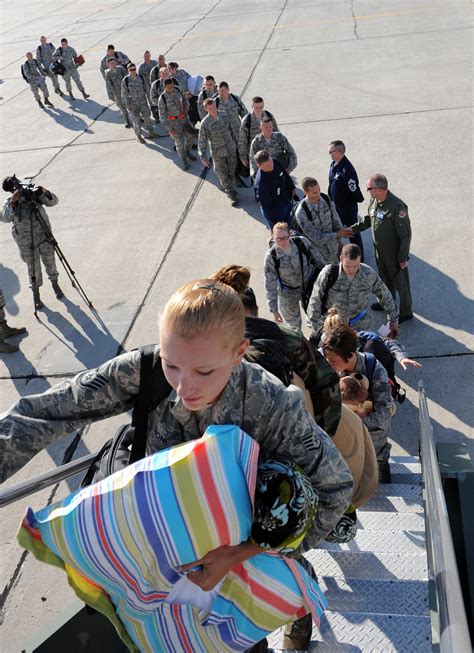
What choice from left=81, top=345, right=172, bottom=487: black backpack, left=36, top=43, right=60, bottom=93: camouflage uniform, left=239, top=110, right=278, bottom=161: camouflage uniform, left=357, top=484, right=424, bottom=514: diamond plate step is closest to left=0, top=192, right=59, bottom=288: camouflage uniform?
left=239, top=110, right=278, bottom=161: camouflage uniform

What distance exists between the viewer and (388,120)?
41.0ft

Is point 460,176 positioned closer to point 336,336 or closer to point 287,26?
point 336,336

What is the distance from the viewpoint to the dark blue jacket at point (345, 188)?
791 centimetres

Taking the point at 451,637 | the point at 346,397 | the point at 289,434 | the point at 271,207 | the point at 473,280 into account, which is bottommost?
the point at 473,280

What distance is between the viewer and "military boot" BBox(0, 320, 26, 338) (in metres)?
7.91

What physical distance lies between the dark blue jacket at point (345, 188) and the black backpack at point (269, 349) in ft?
19.0

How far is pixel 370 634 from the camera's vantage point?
279 cm

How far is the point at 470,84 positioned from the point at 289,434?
45.6 feet

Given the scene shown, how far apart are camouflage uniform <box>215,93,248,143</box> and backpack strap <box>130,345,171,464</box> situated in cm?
935

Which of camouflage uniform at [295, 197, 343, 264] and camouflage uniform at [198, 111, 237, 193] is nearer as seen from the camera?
camouflage uniform at [295, 197, 343, 264]

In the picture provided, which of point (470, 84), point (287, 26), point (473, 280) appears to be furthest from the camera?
point (287, 26)

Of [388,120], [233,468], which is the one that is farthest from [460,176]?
[233,468]

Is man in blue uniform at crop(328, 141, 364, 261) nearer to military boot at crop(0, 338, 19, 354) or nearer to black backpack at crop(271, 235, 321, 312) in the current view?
black backpack at crop(271, 235, 321, 312)

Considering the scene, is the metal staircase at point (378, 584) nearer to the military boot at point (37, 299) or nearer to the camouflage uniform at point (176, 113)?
the military boot at point (37, 299)
